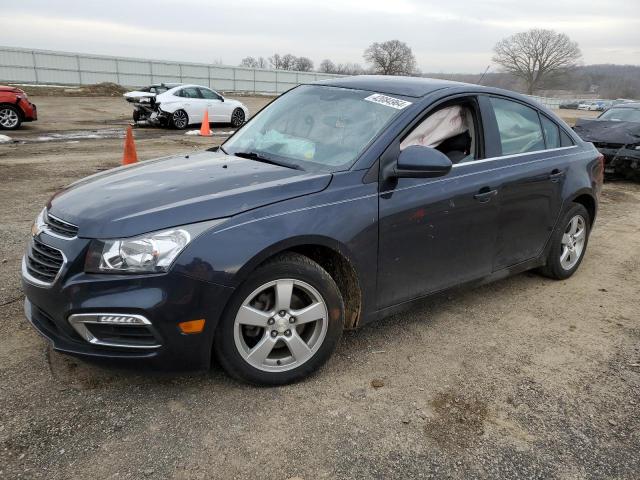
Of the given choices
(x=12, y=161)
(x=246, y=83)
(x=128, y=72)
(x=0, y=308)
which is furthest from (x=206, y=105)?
(x=246, y=83)

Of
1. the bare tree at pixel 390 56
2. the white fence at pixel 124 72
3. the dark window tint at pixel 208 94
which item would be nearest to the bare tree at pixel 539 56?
the bare tree at pixel 390 56

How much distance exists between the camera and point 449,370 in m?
3.35

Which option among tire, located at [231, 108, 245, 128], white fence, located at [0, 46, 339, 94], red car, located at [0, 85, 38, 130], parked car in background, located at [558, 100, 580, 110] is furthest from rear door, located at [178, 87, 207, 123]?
parked car in background, located at [558, 100, 580, 110]

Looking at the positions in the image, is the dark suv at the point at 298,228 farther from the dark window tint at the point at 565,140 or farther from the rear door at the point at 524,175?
the dark window tint at the point at 565,140

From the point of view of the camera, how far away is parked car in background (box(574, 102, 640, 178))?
33.1 feet

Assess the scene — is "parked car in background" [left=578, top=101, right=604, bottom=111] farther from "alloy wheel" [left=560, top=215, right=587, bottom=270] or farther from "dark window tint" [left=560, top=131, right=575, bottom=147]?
"dark window tint" [left=560, top=131, right=575, bottom=147]

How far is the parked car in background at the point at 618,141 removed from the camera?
10.1 metres

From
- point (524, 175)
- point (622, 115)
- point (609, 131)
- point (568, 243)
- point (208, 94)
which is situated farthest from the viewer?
point (208, 94)

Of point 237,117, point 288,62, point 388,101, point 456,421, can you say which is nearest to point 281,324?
point 456,421

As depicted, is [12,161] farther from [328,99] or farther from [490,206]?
[490,206]

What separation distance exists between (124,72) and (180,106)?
82.5 ft

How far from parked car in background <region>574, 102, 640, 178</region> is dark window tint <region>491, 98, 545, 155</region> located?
669 centimetres

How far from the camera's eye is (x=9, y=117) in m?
15.0

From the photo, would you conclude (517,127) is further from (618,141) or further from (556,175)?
(618,141)
